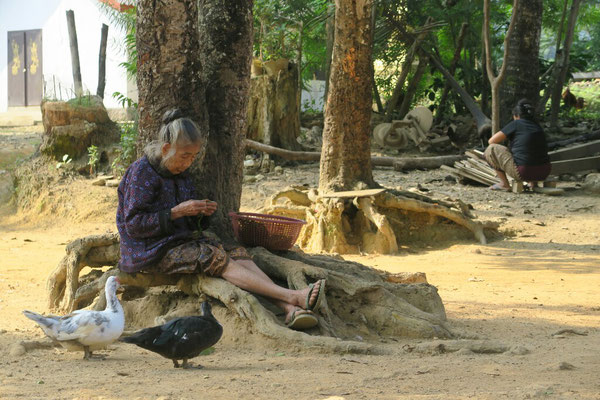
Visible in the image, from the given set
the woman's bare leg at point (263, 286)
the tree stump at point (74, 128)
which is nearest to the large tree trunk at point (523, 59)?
the tree stump at point (74, 128)

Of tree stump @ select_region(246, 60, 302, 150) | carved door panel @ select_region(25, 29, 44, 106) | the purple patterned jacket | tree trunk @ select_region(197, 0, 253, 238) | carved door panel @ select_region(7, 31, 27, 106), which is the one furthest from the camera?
carved door panel @ select_region(7, 31, 27, 106)

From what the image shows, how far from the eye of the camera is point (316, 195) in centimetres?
1002

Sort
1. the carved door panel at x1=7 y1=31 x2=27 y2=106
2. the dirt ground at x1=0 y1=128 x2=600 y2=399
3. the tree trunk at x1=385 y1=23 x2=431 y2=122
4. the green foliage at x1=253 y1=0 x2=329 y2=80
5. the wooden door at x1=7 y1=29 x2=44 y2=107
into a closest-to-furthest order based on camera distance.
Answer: the dirt ground at x1=0 y1=128 x2=600 y2=399, the green foliage at x1=253 y1=0 x2=329 y2=80, the tree trunk at x1=385 y1=23 x2=431 y2=122, the wooden door at x1=7 y1=29 x2=44 y2=107, the carved door panel at x1=7 y1=31 x2=27 y2=106

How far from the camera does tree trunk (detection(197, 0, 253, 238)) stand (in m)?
6.23

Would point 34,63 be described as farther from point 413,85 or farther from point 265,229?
point 265,229

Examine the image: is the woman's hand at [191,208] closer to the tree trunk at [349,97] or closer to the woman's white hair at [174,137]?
the woman's white hair at [174,137]

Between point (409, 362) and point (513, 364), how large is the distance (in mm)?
616

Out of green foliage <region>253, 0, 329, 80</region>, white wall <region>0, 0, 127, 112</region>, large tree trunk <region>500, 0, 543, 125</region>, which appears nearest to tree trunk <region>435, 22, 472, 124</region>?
large tree trunk <region>500, 0, 543, 125</region>

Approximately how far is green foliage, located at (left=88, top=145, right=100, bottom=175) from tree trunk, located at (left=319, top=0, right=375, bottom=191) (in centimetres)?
542

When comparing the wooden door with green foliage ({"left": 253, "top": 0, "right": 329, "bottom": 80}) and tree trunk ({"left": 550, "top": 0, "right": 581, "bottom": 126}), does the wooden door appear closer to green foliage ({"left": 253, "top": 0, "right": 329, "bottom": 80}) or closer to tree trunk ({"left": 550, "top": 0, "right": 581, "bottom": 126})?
green foliage ({"left": 253, "top": 0, "right": 329, "bottom": 80})

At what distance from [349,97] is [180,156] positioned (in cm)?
495

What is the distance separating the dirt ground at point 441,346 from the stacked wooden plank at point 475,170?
3.20 ft

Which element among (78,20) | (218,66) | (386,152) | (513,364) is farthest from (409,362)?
(78,20)

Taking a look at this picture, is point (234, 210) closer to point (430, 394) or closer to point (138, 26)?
point (138, 26)
